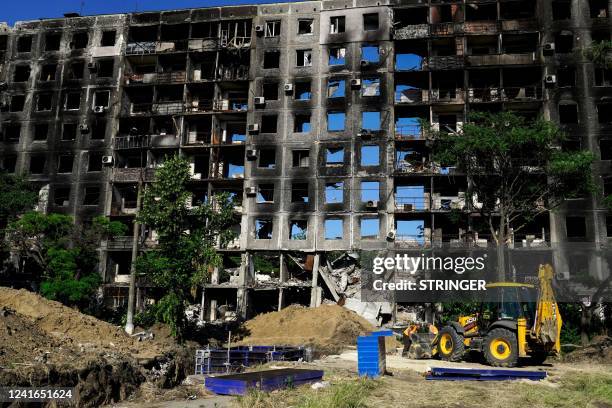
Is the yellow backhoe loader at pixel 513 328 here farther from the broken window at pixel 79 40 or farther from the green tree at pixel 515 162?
the broken window at pixel 79 40

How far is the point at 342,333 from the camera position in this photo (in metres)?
31.3

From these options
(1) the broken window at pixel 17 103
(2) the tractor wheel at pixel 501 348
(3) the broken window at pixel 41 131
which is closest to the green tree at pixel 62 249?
(3) the broken window at pixel 41 131

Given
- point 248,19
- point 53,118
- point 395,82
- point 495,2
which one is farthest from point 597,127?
point 53,118

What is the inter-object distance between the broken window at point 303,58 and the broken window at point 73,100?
18.2 metres

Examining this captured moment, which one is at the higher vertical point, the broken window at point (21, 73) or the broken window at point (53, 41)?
the broken window at point (53, 41)

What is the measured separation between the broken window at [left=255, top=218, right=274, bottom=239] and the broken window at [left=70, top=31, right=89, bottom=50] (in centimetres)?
2164

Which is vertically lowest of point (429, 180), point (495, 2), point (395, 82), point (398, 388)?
point (398, 388)

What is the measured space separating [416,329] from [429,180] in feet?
56.9

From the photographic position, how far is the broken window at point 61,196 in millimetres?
44656

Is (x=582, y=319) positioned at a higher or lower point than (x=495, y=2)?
lower

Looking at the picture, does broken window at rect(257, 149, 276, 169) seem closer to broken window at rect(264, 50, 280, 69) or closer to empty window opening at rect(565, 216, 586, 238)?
broken window at rect(264, 50, 280, 69)

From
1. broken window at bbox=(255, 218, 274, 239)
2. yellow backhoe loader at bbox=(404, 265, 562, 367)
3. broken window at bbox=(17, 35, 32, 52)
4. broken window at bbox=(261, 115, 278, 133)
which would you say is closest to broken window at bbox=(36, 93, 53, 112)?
broken window at bbox=(17, 35, 32, 52)

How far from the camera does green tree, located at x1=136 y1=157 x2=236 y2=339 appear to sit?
88.8 ft

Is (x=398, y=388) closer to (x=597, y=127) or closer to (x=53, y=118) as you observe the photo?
(x=597, y=127)
